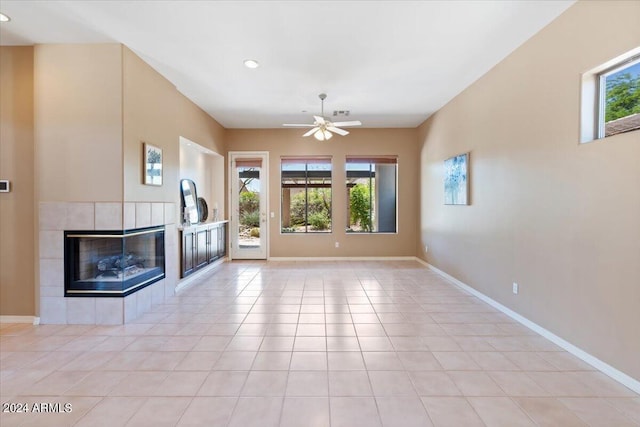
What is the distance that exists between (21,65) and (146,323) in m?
3.19

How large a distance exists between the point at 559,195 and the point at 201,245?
528 centimetres

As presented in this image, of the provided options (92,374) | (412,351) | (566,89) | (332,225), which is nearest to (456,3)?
(566,89)

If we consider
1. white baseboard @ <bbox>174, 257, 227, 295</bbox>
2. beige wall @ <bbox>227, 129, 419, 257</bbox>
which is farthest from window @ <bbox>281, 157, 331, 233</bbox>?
white baseboard @ <bbox>174, 257, 227, 295</bbox>

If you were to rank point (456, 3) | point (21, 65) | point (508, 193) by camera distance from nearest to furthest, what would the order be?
point (456, 3), point (21, 65), point (508, 193)

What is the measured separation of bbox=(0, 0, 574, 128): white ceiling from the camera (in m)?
2.70

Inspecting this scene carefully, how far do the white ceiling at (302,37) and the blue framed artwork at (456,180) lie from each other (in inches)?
43.6

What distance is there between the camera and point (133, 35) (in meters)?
3.14

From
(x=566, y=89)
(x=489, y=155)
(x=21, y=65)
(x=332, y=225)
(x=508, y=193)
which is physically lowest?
(x=332, y=225)

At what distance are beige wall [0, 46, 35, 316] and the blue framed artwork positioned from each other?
218 inches

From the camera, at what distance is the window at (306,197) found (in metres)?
7.21

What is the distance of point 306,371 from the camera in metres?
2.39

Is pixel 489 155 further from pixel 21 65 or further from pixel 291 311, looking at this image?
pixel 21 65

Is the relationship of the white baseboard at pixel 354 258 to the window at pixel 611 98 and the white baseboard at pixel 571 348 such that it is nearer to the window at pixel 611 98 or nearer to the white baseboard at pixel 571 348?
the white baseboard at pixel 571 348

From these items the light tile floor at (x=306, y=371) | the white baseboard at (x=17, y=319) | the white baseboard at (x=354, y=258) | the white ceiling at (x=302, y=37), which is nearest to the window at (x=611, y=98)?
Result: the white ceiling at (x=302, y=37)
